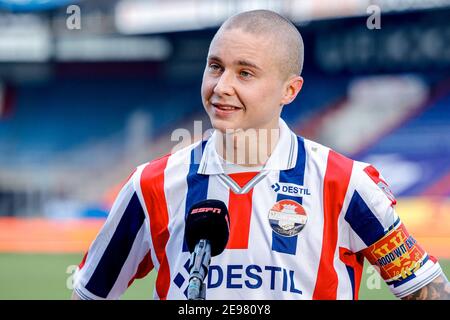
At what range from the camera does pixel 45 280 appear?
9.83 metres

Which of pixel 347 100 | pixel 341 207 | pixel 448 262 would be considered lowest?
pixel 448 262

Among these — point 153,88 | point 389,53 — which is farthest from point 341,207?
point 153,88

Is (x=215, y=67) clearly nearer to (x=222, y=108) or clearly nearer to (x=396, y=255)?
(x=222, y=108)

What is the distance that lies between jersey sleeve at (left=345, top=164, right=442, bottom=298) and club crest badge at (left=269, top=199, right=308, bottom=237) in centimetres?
14

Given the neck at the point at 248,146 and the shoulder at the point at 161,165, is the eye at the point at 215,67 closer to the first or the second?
the neck at the point at 248,146

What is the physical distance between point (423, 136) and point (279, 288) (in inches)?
587

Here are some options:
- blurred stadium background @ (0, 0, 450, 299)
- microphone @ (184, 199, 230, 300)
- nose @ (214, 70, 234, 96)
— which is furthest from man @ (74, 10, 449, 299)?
blurred stadium background @ (0, 0, 450, 299)

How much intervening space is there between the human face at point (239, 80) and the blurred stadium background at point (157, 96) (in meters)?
11.8

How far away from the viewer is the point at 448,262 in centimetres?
1105

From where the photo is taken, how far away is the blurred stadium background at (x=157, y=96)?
51.4 feet

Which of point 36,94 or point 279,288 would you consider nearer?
point 279,288

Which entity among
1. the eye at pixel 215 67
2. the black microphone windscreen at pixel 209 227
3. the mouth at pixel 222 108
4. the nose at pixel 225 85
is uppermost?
the eye at pixel 215 67

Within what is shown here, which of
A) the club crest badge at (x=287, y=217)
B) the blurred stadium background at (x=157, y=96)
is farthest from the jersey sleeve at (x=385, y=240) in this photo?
the blurred stadium background at (x=157, y=96)

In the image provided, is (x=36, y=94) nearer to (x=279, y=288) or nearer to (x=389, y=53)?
(x=389, y=53)
